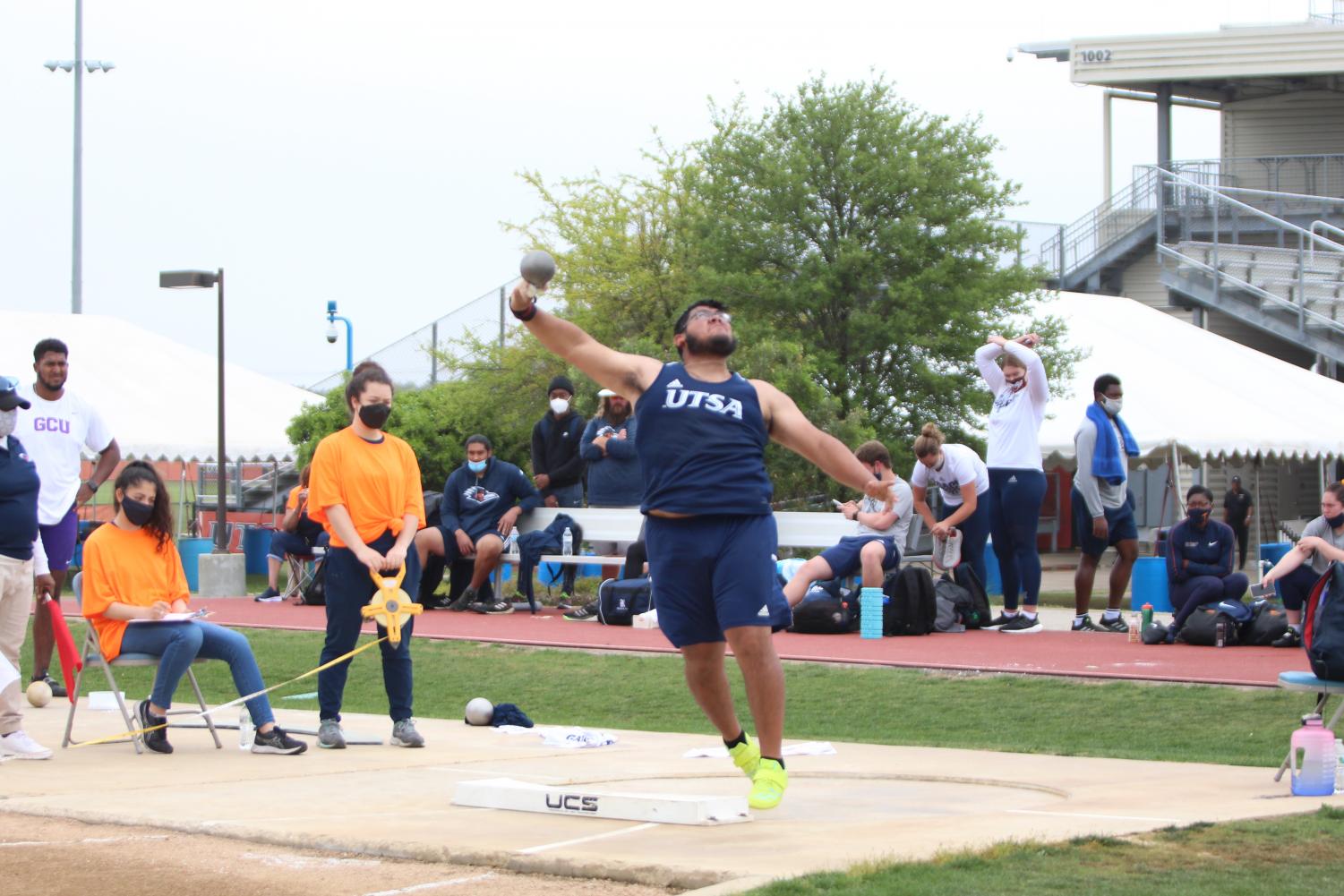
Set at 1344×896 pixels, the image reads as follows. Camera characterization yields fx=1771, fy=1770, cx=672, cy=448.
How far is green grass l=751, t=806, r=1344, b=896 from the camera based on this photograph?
5.27 meters

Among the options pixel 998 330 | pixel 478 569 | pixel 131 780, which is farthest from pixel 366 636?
pixel 998 330

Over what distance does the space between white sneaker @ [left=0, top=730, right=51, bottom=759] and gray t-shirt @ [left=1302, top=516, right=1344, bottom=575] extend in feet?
26.6

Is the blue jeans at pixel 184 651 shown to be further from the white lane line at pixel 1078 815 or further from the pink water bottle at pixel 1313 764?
the pink water bottle at pixel 1313 764

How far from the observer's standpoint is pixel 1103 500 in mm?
15250

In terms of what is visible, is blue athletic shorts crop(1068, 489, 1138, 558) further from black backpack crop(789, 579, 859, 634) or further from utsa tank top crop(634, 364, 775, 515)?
utsa tank top crop(634, 364, 775, 515)

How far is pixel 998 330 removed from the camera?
84.2 feet

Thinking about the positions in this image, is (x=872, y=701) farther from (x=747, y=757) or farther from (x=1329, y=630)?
(x=747, y=757)

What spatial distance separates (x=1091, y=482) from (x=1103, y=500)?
0.25 metres

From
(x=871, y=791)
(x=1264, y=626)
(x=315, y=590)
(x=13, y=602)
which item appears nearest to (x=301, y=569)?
(x=315, y=590)

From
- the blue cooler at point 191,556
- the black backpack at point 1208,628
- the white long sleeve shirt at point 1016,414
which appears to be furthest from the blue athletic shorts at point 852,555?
the blue cooler at point 191,556

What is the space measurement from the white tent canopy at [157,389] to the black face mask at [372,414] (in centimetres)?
1706

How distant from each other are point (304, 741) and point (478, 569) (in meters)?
8.13

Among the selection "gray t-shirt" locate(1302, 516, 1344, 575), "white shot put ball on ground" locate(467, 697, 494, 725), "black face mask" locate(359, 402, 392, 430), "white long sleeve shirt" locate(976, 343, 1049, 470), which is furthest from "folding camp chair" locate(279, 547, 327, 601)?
"gray t-shirt" locate(1302, 516, 1344, 575)

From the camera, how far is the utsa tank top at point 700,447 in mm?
6805
